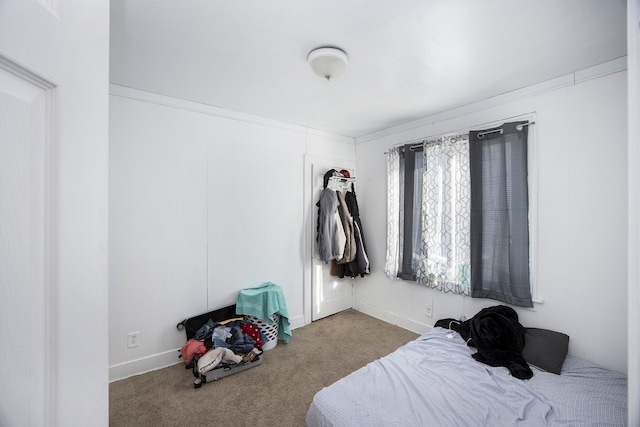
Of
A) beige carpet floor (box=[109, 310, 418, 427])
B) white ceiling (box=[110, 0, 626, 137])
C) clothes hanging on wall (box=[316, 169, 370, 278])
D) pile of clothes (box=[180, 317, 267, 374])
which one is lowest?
beige carpet floor (box=[109, 310, 418, 427])

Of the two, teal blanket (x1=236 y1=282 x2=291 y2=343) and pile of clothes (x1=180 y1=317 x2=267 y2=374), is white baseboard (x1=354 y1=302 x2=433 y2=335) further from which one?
pile of clothes (x1=180 y1=317 x2=267 y2=374)

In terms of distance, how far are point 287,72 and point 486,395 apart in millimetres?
2515

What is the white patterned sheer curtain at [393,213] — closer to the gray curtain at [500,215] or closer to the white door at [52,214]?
the gray curtain at [500,215]

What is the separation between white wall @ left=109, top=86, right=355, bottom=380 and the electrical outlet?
29 millimetres

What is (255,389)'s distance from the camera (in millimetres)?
2111

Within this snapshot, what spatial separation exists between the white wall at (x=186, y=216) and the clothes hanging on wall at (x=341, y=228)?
1.19ft

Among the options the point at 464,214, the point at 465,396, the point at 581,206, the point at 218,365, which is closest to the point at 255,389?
the point at 218,365

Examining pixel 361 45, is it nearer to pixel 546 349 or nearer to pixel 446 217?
pixel 446 217

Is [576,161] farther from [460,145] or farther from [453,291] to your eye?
[453,291]

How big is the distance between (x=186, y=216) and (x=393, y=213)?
230 cm

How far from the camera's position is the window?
232 cm

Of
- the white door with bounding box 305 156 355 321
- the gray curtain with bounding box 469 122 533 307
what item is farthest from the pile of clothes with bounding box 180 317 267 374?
the gray curtain with bounding box 469 122 533 307

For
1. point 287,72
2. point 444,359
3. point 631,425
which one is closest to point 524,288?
point 444,359

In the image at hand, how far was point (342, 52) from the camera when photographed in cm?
176
